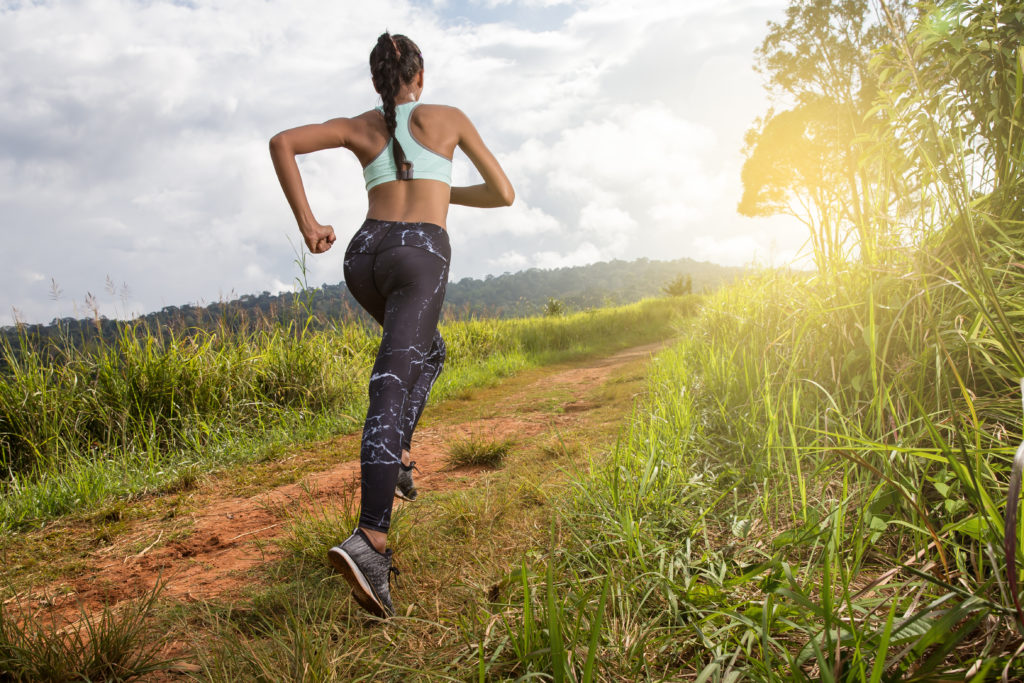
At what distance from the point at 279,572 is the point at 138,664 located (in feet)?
1.86

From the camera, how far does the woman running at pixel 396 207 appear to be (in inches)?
74.9

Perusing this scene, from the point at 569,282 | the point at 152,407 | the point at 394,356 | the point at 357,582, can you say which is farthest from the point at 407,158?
the point at 569,282

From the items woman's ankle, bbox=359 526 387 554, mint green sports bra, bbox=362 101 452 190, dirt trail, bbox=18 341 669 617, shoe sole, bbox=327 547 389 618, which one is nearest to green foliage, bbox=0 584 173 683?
dirt trail, bbox=18 341 669 617

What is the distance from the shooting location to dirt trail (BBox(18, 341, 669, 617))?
1977mm

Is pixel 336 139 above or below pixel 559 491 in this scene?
above

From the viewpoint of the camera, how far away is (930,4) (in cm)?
217

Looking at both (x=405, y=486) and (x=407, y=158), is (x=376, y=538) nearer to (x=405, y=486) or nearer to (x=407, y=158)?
(x=405, y=486)

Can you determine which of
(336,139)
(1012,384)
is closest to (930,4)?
(1012,384)

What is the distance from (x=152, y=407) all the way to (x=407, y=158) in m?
3.31

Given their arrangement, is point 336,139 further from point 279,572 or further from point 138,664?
point 138,664

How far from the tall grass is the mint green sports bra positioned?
243 cm

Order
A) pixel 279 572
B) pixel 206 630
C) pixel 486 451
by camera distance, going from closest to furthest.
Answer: pixel 206 630 < pixel 279 572 < pixel 486 451

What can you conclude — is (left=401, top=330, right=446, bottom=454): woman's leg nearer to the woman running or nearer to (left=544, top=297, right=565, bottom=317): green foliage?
the woman running

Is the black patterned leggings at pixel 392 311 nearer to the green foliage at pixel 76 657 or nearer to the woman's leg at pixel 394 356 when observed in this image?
the woman's leg at pixel 394 356
